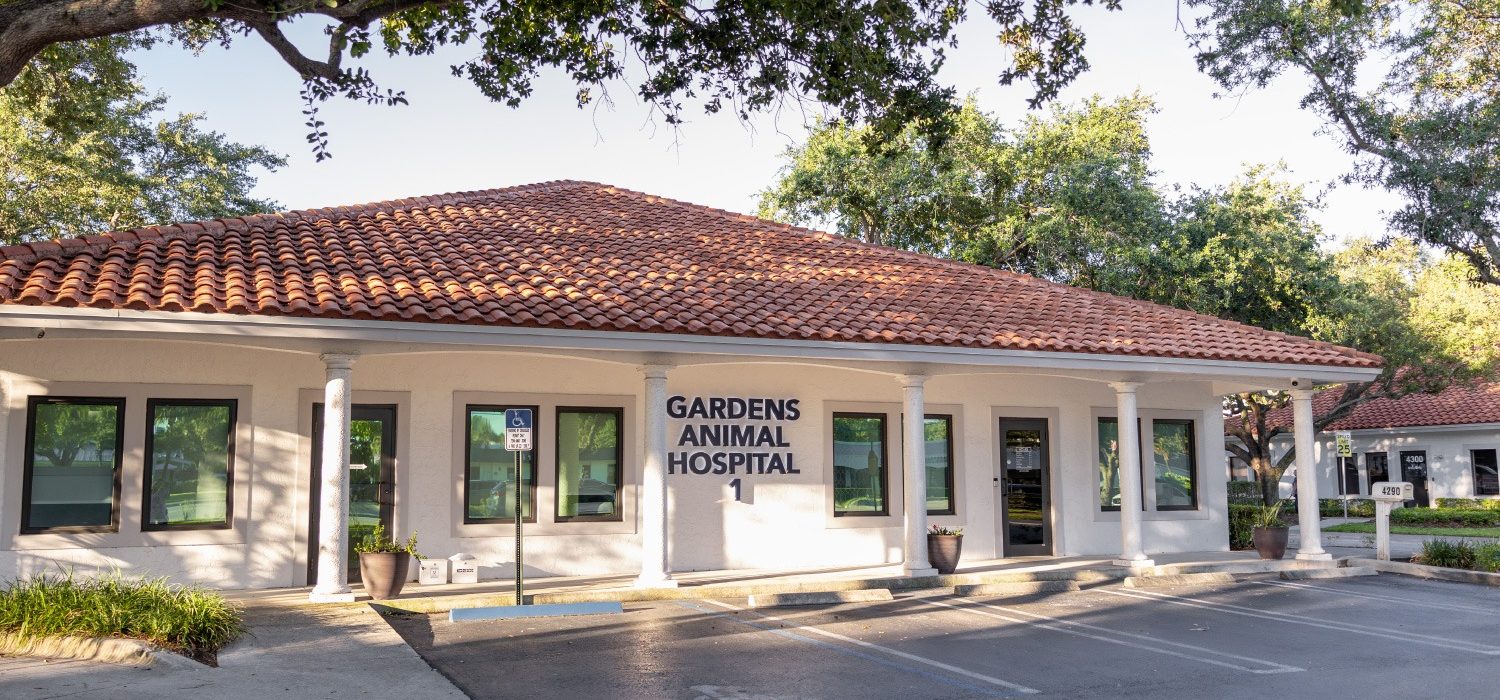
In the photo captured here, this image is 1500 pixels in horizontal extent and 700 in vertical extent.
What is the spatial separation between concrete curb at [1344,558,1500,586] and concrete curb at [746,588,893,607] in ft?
24.3

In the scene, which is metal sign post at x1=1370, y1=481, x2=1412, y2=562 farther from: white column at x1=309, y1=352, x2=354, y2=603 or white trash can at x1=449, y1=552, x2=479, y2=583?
white column at x1=309, y1=352, x2=354, y2=603

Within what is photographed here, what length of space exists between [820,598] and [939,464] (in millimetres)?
4170

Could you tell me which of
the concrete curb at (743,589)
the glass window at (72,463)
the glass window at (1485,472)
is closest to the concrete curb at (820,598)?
the concrete curb at (743,589)

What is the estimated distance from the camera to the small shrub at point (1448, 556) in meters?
15.5

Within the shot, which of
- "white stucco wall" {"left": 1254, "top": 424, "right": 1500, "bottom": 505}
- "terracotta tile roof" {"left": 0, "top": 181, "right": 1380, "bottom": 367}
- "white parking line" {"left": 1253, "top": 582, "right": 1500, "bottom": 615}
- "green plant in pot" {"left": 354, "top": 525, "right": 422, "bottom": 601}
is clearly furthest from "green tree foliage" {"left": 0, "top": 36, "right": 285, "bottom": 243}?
"white stucco wall" {"left": 1254, "top": 424, "right": 1500, "bottom": 505}

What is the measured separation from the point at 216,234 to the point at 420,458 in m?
3.43

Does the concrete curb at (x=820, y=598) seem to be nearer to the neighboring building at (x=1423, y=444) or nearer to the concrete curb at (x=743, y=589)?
the concrete curb at (x=743, y=589)

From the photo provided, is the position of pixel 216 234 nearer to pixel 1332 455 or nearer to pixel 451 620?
pixel 451 620

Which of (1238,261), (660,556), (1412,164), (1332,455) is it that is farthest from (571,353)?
(1332,455)

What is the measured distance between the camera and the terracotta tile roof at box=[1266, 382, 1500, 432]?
30.2 metres

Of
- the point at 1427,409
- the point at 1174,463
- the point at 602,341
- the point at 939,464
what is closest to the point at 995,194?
the point at 1174,463

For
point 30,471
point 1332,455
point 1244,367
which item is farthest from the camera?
point 1332,455

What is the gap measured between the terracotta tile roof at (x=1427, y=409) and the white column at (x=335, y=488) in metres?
26.1

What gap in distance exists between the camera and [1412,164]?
2027 centimetres
